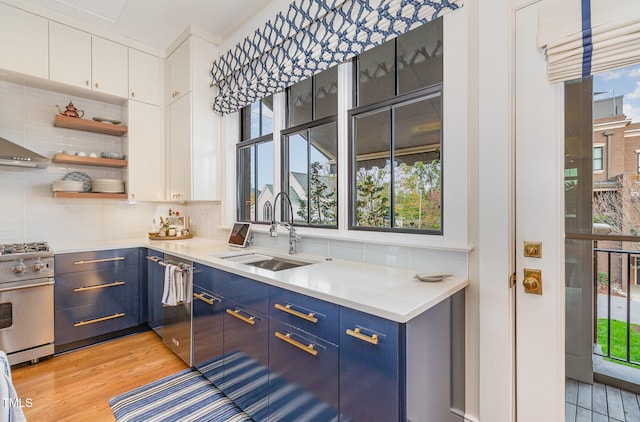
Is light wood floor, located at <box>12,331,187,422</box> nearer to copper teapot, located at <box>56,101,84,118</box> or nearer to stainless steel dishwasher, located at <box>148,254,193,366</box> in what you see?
stainless steel dishwasher, located at <box>148,254,193,366</box>

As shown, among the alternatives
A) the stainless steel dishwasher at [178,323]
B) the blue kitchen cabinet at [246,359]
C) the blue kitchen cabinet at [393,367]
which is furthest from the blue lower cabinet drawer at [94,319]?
the blue kitchen cabinet at [393,367]

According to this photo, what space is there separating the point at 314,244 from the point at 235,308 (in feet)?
2.39

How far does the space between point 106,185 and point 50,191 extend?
19.4 inches

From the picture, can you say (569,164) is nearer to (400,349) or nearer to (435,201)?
(435,201)

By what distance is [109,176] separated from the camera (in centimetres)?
330

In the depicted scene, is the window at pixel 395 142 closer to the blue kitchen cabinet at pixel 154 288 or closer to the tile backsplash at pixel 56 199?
the tile backsplash at pixel 56 199

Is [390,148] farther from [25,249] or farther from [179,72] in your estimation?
[25,249]

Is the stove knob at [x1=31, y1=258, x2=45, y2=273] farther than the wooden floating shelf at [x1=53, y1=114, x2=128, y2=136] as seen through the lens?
No

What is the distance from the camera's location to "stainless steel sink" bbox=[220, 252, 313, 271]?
2166 millimetres

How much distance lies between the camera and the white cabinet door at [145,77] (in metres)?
3.16

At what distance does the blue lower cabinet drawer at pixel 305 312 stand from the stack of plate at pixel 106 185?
259cm

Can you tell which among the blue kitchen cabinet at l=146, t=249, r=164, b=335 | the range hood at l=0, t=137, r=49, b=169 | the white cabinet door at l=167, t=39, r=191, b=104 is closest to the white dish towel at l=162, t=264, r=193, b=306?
the blue kitchen cabinet at l=146, t=249, r=164, b=335

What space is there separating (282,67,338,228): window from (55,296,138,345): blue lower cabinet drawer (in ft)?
6.16

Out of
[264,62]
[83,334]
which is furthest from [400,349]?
[83,334]
